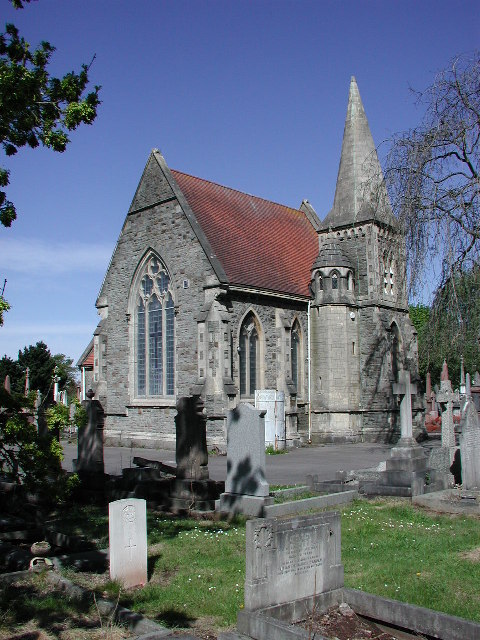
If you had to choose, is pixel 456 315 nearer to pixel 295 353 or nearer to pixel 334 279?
pixel 334 279

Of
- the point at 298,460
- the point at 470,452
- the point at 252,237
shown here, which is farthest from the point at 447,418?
the point at 252,237

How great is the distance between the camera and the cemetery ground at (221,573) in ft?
20.3

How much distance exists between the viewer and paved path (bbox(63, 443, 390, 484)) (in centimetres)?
1678

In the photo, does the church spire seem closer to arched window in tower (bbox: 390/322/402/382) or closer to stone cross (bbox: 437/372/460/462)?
arched window in tower (bbox: 390/322/402/382)

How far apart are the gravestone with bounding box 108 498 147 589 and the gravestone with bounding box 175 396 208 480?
494 cm

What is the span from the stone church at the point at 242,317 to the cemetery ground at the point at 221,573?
12.7 metres

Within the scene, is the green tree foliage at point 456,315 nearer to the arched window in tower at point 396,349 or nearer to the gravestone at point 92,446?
the gravestone at point 92,446

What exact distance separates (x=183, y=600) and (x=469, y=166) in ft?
39.1

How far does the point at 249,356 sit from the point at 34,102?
54.7ft

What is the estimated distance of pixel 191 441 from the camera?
493 inches

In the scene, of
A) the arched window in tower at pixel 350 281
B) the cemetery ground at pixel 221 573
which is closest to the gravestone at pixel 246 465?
the cemetery ground at pixel 221 573

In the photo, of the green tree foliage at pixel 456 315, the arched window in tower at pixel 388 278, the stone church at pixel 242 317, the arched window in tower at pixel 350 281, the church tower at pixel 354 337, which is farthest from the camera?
the arched window in tower at pixel 388 278

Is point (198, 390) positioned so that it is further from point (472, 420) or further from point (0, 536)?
point (0, 536)

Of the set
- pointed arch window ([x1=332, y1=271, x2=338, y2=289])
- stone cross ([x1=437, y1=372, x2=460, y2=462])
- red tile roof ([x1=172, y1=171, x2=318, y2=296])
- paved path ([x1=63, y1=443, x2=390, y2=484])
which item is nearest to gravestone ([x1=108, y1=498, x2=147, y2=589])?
paved path ([x1=63, y1=443, x2=390, y2=484])
